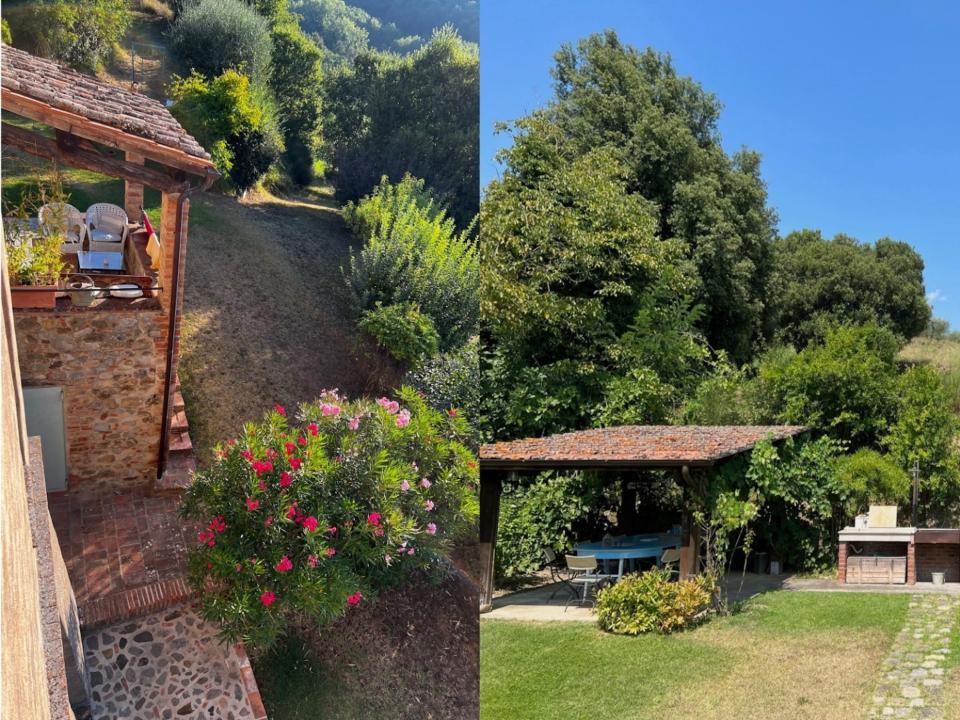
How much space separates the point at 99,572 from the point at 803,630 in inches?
166

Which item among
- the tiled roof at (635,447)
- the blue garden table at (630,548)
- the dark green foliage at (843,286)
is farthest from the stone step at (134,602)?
the dark green foliage at (843,286)

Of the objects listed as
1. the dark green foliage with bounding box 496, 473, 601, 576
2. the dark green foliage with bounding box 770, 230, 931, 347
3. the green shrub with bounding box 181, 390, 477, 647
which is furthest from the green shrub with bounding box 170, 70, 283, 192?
the dark green foliage with bounding box 770, 230, 931, 347

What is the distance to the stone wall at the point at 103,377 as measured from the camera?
423 centimetres

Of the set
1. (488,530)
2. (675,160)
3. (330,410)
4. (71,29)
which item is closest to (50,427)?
(330,410)

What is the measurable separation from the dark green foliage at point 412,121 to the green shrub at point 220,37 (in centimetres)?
52

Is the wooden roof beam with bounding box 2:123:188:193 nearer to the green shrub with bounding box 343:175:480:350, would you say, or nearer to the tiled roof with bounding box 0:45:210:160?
the tiled roof with bounding box 0:45:210:160

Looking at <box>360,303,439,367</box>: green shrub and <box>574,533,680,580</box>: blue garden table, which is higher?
<box>360,303,439,367</box>: green shrub

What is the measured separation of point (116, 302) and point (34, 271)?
0.34m

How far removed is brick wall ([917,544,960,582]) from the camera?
739cm

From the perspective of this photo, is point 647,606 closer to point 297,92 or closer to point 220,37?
point 297,92

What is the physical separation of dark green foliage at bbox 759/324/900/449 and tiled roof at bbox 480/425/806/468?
29 centimetres

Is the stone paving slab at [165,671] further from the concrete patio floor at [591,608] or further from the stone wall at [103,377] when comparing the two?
the concrete patio floor at [591,608]

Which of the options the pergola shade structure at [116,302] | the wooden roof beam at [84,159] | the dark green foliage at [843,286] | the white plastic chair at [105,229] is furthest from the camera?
the dark green foliage at [843,286]

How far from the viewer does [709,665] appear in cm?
589
